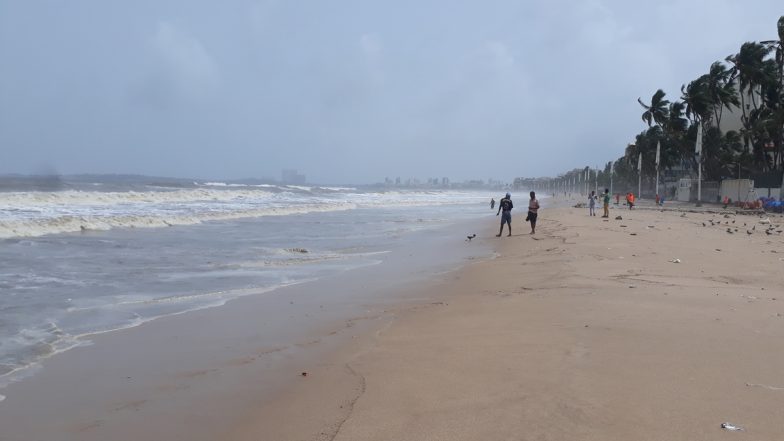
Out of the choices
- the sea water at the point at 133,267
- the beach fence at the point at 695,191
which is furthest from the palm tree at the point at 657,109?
the sea water at the point at 133,267

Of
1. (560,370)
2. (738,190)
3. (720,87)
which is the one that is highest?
(720,87)

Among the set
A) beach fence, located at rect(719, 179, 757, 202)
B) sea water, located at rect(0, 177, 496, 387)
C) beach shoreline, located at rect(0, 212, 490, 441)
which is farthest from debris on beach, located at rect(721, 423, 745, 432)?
beach fence, located at rect(719, 179, 757, 202)

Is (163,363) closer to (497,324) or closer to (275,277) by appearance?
(497,324)

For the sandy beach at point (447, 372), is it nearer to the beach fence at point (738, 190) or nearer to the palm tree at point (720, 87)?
the beach fence at point (738, 190)

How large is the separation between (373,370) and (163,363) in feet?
6.51

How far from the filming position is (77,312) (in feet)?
24.7

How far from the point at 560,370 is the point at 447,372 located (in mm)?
833

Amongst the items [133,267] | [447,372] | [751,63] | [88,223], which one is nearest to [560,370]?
[447,372]

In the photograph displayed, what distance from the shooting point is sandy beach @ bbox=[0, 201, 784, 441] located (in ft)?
11.9

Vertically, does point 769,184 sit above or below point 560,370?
above

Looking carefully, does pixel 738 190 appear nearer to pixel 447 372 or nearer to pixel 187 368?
pixel 447 372

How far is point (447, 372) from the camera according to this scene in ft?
15.0

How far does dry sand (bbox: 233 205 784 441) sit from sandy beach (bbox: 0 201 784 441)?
2 cm

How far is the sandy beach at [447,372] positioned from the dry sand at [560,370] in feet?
0.06
